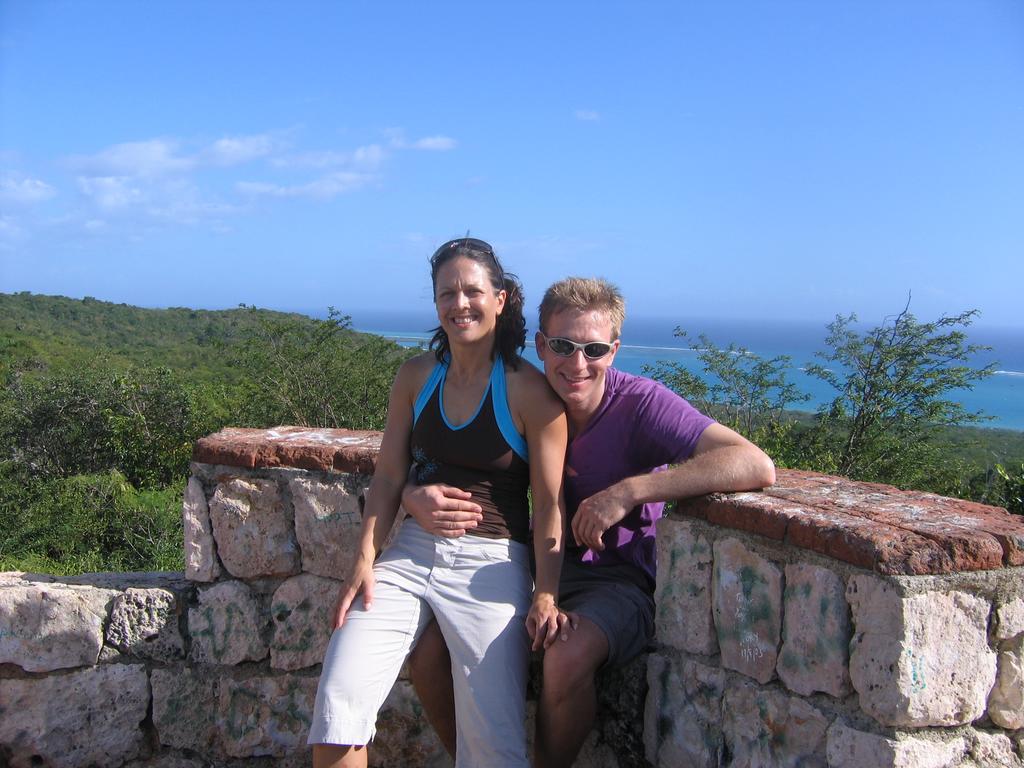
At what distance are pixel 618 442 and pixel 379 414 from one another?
5735mm

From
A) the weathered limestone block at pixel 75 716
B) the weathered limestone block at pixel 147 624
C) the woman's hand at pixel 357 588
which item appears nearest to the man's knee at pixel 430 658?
the woman's hand at pixel 357 588

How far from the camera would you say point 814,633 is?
1864mm

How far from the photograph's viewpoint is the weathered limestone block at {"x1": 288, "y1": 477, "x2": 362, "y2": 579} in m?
2.65

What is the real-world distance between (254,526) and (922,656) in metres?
1.91

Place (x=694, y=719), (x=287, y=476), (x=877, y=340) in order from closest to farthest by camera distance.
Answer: (x=694, y=719) < (x=287, y=476) < (x=877, y=340)

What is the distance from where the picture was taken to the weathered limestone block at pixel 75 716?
2.68 metres

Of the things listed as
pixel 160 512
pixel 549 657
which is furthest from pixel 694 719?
pixel 160 512

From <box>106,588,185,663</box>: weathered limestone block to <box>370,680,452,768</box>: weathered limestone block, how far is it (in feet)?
2.31

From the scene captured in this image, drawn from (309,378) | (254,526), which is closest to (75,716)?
(254,526)

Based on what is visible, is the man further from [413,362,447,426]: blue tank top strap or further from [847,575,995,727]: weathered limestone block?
[847,575,995,727]: weathered limestone block

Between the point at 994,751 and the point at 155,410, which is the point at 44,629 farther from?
the point at 155,410

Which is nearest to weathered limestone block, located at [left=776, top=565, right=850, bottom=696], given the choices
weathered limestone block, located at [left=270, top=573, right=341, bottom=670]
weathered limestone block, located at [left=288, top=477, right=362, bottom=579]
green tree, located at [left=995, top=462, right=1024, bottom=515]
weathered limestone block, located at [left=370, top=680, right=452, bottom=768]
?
weathered limestone block, located at [left=370, top=680, right=452, bottom=768]

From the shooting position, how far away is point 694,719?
84.0 inches

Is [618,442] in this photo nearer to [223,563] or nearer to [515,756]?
[515,756]
